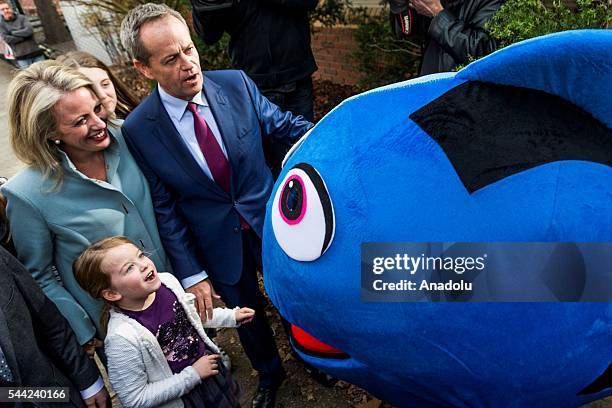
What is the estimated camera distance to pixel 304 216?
130 centimetres

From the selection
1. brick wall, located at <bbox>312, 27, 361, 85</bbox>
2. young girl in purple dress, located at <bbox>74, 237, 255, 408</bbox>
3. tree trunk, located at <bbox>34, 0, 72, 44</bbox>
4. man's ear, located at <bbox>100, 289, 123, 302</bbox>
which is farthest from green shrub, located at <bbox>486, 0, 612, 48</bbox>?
tree trunk, located at <bbox>34, 0, 72, 44</bbox>

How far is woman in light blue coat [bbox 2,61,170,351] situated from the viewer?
1.90 meters

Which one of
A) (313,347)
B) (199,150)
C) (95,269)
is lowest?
(313,347)

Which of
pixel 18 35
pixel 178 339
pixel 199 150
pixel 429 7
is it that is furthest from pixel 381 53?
pixel 18 35

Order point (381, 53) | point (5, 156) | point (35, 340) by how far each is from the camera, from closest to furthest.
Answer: point (35, 340), point (381, 53), point (5, 156)

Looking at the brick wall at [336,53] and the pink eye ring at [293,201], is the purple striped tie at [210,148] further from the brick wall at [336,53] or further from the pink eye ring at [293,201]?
the brick wall at [336,53]

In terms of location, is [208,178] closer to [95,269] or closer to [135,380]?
[95,269]

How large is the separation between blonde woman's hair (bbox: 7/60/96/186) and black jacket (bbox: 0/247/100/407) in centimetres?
43

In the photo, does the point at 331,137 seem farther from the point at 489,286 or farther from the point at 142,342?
the point at 142,342

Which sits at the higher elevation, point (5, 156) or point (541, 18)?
point (541, 18)

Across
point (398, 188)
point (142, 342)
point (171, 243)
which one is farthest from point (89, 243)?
point (398, 188)

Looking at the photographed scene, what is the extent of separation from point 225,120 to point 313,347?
3.64ft

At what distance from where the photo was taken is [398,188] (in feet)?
4.05

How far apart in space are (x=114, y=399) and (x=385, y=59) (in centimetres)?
410
